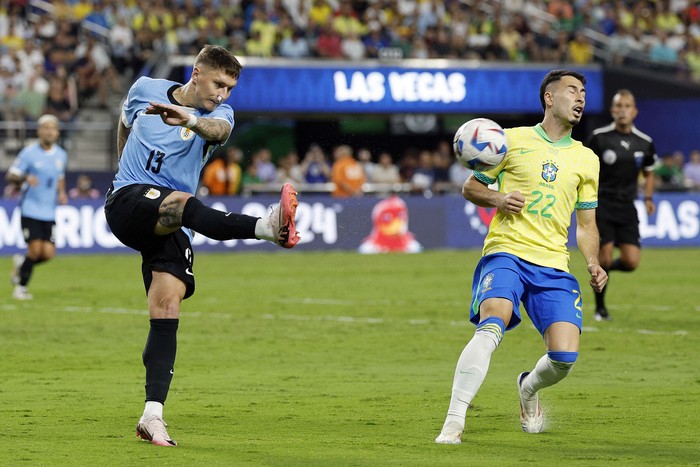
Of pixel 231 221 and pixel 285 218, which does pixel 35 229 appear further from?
pixel 285 218

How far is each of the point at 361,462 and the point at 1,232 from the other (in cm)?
1886

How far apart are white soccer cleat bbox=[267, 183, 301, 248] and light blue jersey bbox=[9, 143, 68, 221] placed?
10979mm

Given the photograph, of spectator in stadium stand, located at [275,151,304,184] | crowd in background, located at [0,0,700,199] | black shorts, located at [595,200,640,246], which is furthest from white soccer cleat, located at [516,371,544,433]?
spectator in stadium stand, located at [275,151,304,184]

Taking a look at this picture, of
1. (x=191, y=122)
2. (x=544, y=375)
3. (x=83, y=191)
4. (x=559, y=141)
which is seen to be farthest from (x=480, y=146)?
(x=83, y=191)

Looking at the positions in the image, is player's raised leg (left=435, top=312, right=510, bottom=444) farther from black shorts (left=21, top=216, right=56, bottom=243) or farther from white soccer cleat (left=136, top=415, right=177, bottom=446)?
black shorts (left=21, top=216, right=56, bottom=243)

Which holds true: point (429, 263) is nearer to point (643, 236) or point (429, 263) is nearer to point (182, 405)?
point (643, 236)

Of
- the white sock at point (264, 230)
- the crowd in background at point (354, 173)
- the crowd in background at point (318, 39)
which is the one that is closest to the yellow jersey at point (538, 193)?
the white sock at point (264, 230)

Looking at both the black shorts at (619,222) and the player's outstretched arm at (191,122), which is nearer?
the player's outstretched arm at (191,122)

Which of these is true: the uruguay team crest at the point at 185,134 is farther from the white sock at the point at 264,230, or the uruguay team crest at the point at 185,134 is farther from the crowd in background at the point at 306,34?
the crowd in background at the point at 306,34

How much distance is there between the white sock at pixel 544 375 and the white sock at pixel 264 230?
5.95 feet

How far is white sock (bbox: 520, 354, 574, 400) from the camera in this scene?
7.66 m

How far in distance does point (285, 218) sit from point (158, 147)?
3.34ft

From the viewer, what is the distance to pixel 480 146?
297 inches

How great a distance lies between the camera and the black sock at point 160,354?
291 inches
